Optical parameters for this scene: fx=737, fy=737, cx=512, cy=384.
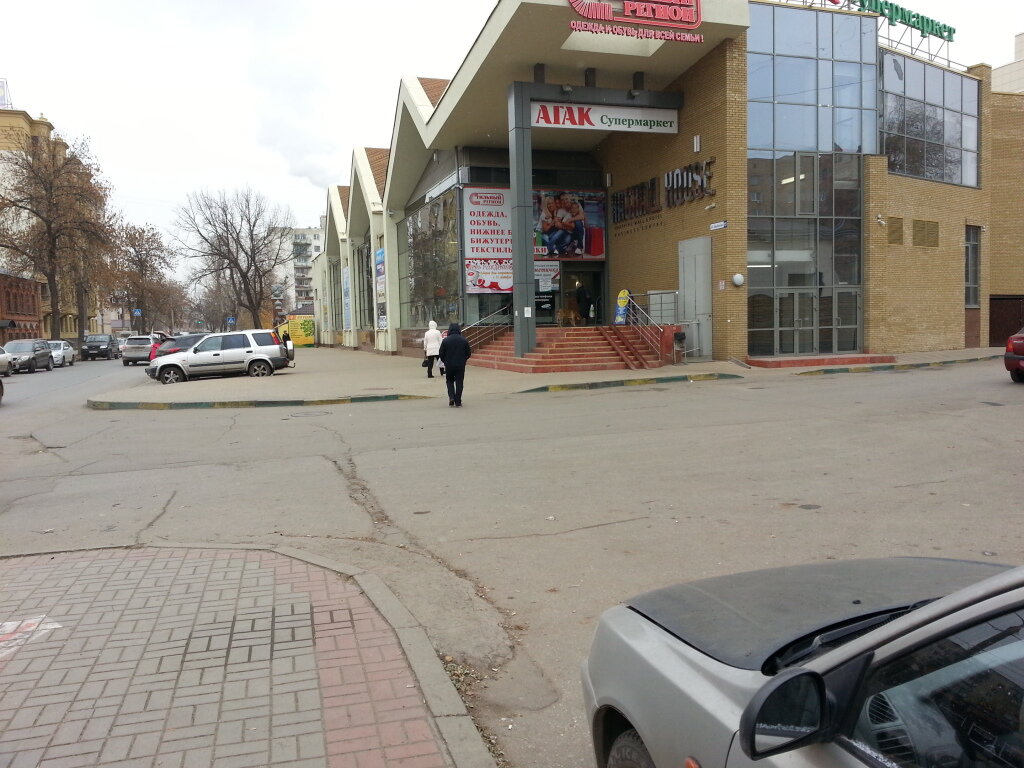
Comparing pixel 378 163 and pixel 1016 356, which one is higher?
pixel 378 163

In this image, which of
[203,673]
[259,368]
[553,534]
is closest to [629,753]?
[203,673]

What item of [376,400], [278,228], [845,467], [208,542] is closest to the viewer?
[208,542]

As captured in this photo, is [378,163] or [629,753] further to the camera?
[378,163]

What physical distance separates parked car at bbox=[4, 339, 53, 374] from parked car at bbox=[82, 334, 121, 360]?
59.1ft

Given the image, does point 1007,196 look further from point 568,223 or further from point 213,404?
point 213,404

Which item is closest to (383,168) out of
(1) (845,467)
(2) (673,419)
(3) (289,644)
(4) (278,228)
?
(4) (278,228)

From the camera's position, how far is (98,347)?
5556 cm

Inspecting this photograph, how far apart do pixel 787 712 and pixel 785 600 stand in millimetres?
845

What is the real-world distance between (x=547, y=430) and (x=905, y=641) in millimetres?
10290

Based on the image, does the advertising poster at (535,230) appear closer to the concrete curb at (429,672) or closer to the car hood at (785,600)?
the concrete curb at (429,672)

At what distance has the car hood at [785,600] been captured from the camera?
207 cm

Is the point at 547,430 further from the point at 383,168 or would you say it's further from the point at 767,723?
the point at 383,168

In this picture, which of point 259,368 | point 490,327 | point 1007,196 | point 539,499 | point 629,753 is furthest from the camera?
point 1007,196

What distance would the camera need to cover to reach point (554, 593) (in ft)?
16.0
